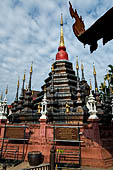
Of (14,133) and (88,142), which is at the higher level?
(14,133)

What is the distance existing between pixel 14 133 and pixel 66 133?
4.79 metres

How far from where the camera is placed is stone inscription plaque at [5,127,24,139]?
36.5 ft

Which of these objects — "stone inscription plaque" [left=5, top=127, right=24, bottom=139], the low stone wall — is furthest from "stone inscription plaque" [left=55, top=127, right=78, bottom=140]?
"stone inscription plaque" [left=5, top=127, right=24, bottom=139]

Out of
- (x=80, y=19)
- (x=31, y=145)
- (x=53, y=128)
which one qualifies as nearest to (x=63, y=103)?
(x=53, y=128)

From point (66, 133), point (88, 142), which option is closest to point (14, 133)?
point (66, 133)

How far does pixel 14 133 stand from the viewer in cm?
1131

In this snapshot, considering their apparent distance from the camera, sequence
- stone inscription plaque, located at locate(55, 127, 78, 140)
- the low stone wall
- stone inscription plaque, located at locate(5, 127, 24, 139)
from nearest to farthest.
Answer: the low stone wall
stone inscription plaque, located at locate(55, 127, 78, 140)
stone inscription plaque, located at locate(5, 127, 24, 139)

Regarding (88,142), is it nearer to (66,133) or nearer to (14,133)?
(66,133)

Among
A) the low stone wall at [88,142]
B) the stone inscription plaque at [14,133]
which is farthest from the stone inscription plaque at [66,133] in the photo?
the stone inscription plaque at [14,133]

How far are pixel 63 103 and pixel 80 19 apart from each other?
1150 centimetres

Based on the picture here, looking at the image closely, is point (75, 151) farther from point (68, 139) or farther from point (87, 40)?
point (87, 40)

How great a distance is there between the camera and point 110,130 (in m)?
11.5

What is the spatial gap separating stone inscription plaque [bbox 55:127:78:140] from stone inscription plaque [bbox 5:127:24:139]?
324cm

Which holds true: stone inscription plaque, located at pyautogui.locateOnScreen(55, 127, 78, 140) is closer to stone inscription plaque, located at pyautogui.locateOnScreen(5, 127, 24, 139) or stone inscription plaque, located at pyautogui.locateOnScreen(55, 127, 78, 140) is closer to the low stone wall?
the low stone wall
